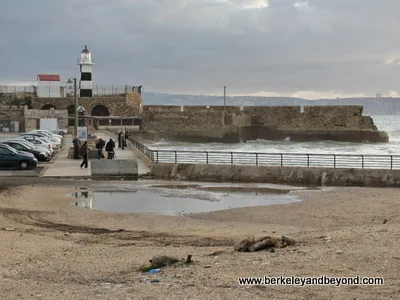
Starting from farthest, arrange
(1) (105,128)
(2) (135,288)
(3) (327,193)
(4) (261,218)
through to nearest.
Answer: (1) (105,128)
(3) (327,193)
(4) (261,218)
(2) (135,288)

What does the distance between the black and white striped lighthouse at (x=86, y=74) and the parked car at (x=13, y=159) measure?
52.5 metres

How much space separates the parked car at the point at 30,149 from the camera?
28.7 metres

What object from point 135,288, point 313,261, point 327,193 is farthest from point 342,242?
point 327,193

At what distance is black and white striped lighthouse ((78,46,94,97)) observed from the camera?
256 feet

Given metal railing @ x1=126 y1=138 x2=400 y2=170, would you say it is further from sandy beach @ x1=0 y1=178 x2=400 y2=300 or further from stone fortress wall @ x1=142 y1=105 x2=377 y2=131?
stone fortress wall @ x1=142 y1=105 x2=377 y2=131

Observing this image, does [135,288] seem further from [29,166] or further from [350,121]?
[350,121]

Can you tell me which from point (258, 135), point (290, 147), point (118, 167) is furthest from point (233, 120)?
point (118, 167)

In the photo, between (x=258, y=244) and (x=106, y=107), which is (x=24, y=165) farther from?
(x=106, y=107)

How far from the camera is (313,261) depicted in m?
8.66

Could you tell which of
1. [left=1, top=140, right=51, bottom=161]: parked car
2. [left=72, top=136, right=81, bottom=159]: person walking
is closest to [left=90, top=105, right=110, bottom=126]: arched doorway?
[left=1, top=140, right=51, bottom=161]: parked car

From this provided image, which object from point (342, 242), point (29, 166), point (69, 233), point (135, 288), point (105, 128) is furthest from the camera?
point (105, 128)

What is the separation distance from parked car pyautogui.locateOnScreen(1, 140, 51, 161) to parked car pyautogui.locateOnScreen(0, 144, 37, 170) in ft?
5.26

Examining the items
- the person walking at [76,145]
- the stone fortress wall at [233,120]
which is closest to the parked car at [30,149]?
the person walking at [76,145]

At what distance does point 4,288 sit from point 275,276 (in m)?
3.59
